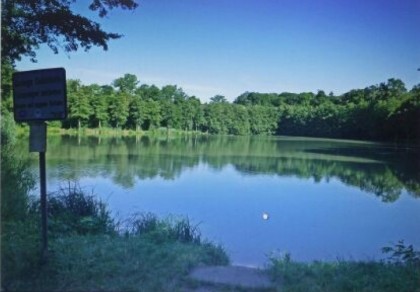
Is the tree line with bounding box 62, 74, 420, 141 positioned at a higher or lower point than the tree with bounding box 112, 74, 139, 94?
lower

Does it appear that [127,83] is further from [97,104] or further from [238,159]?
[238,159]

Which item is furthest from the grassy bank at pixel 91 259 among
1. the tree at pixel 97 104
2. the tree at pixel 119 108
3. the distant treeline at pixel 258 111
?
the tree at pixel 119 108

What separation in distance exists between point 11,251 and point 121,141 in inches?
204

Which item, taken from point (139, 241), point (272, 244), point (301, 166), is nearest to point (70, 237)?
→ point (139, 241)

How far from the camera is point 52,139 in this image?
676 cm

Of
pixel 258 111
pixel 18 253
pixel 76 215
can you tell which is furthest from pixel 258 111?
pixel 18 253

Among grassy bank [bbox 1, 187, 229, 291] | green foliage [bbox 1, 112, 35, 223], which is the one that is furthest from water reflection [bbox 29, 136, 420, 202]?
grassy bank [bbox 1, 187, 229, 291]

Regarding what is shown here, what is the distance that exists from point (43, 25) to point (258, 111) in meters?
3.38

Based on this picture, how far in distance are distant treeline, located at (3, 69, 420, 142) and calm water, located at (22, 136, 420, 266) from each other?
16.1 inches

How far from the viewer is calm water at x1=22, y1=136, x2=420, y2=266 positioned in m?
6.24

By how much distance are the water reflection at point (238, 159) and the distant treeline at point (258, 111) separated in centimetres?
41

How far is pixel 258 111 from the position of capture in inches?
277

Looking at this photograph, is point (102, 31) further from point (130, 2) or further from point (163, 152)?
point (163, 152)

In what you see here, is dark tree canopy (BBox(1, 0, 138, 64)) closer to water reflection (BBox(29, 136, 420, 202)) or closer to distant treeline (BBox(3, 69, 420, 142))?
distant treeline (BBox(3, 69, 420, 142))
